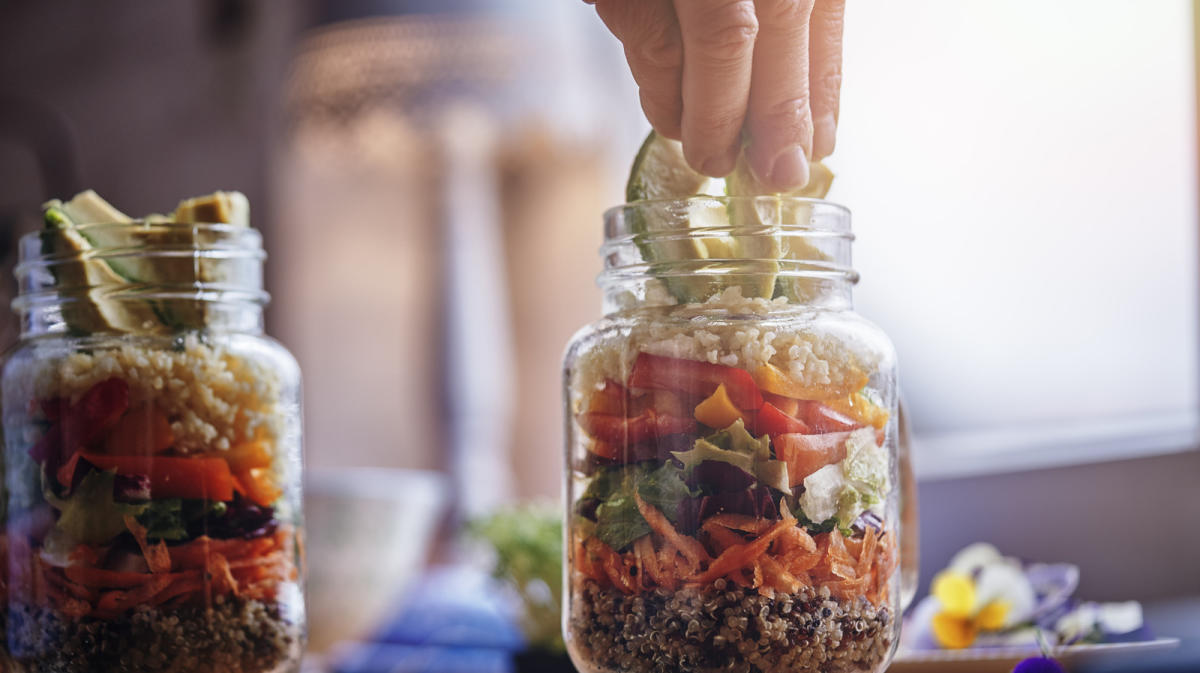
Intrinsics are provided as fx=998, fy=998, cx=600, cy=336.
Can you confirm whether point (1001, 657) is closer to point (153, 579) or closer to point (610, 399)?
point (610, 399)

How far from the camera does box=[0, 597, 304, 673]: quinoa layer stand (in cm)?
64

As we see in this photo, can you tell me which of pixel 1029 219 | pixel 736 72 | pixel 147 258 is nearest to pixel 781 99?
pixel 736 72

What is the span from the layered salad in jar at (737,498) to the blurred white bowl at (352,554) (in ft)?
2.96

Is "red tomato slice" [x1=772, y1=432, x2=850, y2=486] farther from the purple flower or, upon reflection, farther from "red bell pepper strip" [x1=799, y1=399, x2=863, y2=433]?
the purple flower

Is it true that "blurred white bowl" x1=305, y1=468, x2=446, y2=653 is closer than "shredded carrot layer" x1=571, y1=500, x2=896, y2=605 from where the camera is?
No

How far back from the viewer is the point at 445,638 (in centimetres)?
139

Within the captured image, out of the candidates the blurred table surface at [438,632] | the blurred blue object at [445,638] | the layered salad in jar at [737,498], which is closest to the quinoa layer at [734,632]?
the layered salad in jar at [737,498]

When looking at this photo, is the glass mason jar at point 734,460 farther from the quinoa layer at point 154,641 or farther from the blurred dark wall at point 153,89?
the blurred dark wall at point 153,89

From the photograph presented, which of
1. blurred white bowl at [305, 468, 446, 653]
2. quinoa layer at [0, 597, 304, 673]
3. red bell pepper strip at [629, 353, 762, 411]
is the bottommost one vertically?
blurred white bowl at [305, 468, 446, 653]

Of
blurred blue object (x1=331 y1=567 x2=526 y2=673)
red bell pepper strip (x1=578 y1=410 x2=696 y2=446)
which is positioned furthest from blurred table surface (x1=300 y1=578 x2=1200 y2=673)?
red bell pepper strip (x1=578 y1=410 x2=696 y2=446)

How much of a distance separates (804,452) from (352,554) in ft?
3.39

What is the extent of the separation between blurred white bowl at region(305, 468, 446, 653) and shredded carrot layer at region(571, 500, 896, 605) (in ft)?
3.07

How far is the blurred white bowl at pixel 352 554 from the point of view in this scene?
1441mm

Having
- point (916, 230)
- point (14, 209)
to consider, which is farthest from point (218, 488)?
point (14, 209)
